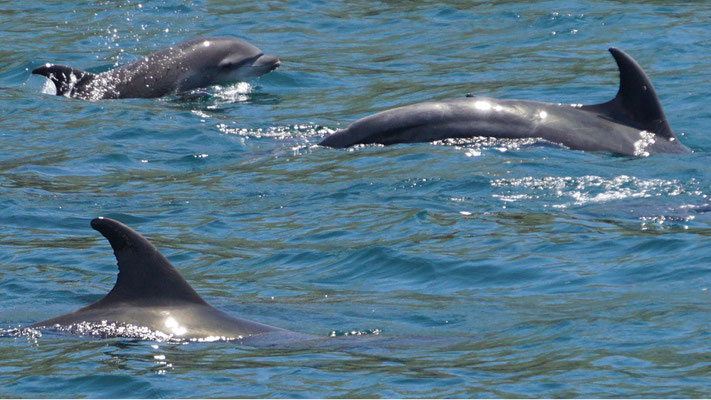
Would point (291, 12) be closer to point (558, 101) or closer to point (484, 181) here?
point (558, 101)

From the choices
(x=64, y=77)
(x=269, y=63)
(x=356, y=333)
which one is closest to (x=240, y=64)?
(x=269, y=63)

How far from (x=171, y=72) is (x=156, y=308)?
383 inches

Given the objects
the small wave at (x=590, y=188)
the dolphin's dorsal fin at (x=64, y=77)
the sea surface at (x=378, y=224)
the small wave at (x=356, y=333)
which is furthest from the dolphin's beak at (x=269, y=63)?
the small wave at (x=356, y=333)

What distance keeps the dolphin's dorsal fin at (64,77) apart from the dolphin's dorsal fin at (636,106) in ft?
21.7

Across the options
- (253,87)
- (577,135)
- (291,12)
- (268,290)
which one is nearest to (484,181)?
(577,135)

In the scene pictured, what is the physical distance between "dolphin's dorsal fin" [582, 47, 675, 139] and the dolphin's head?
592 cm

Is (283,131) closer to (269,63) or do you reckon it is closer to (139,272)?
(269,63)

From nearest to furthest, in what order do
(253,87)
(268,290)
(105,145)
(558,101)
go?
(268,290), (105,145), (558,101), (253,87)

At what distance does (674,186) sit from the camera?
38.1 feet

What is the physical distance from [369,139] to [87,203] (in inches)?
107

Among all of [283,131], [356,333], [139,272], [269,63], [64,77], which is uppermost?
[139,272]

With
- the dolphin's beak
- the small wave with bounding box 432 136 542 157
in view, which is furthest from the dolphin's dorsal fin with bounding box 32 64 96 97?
the small wave with bounding box 432 136 542 157

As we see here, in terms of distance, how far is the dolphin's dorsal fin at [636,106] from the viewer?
12609 millimetres

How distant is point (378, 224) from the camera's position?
11062mm
